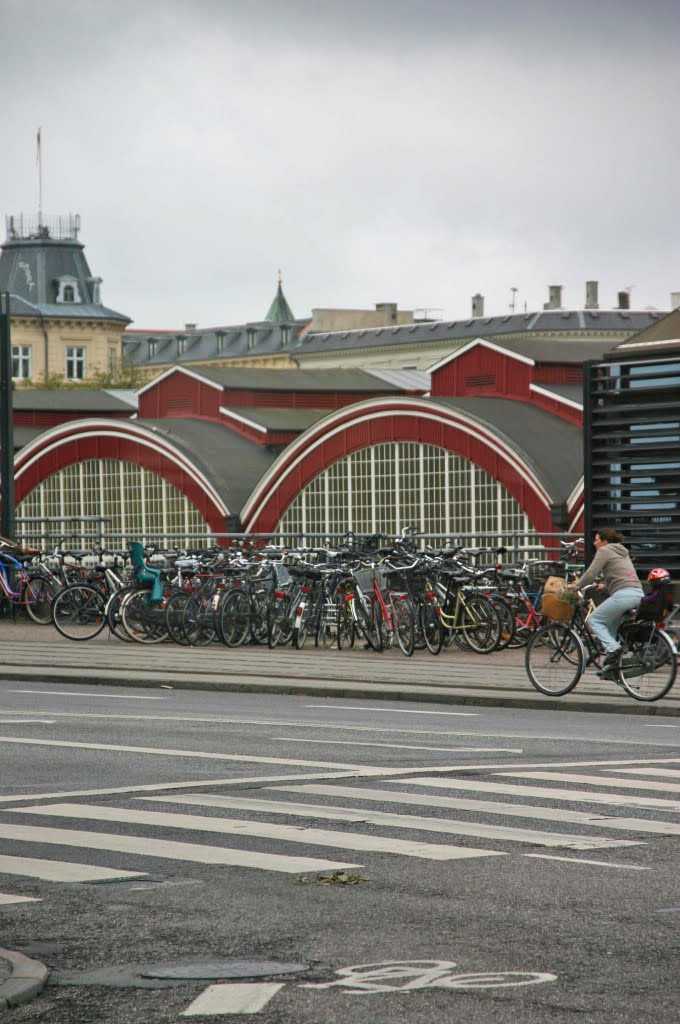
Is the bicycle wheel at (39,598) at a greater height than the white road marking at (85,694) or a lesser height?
greater

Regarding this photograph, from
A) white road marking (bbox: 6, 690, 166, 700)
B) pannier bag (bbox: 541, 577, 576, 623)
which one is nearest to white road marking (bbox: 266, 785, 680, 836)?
white road marking (bbox: 6, 690, 166, 700)

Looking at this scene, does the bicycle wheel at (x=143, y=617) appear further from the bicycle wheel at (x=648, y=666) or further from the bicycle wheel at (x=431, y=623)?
the bicycle wheel at (x=648, y=666)

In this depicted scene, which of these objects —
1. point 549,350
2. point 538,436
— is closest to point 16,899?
point 538,436

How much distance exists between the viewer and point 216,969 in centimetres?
647

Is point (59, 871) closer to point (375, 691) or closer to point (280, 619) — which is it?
point (375, 691)

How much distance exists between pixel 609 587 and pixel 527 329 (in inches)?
3850

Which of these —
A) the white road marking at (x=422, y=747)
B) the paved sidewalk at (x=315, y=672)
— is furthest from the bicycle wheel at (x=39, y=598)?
the white road marking at (x=422, y=747)

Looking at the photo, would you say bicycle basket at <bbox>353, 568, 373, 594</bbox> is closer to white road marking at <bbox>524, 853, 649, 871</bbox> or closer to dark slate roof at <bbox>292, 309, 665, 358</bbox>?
white road marking at <bbox>524, 853, 649, 871</bbox>

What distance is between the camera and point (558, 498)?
3934 cm

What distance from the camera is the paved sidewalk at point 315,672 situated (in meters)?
17.5

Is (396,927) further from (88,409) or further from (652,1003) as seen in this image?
(88,409)

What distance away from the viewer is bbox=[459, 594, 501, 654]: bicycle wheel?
73.5 ft

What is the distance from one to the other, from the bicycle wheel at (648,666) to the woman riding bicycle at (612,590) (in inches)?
5.5

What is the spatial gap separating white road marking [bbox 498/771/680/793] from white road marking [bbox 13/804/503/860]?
1945mm
